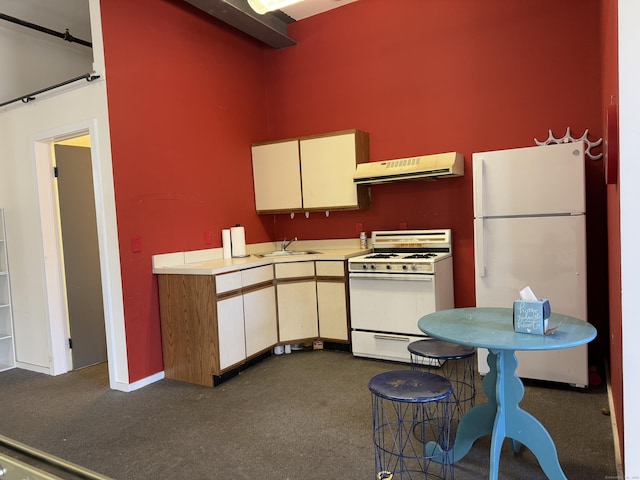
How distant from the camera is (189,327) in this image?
3.63 metres

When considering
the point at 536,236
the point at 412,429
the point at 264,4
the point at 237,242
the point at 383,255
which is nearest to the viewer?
the point at 412,429

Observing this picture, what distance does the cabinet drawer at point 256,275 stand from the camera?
386 cm

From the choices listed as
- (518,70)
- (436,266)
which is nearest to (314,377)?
(436,266)

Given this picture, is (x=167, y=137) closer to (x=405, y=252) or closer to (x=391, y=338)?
(x=405, y=252)

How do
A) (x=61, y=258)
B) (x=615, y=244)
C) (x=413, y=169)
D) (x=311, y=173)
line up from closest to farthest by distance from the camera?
1. (x=615, y=244)
2. (x=413, y=169)
3. (x=61, y=258)
4. (x=311, y=173)

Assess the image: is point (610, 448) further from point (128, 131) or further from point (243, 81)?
point (243, 81)

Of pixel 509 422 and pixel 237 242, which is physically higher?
pixel 237 242

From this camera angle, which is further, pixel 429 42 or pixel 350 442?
pixel 429 42

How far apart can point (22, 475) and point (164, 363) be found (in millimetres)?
2702

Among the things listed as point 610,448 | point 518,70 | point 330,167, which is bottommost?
point 610,448

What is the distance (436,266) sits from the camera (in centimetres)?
374

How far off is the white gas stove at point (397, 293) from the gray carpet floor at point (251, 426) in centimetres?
21

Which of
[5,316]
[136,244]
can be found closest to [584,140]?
[136,244]

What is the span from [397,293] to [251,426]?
1.65m
